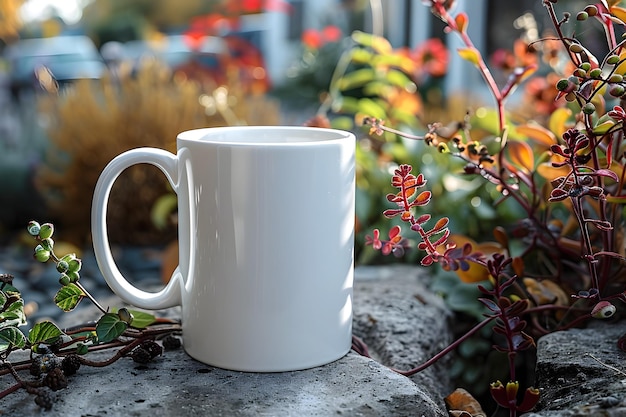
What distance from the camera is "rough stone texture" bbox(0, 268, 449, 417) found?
0.67m

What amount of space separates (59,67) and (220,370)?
4.75 m

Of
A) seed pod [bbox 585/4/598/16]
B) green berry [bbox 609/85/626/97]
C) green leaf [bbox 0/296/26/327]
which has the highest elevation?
seed pod [bbox 585/4/598/16]

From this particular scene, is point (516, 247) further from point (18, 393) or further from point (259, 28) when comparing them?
point (259, 28)

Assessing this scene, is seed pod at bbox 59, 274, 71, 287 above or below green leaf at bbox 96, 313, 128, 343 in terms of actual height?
above

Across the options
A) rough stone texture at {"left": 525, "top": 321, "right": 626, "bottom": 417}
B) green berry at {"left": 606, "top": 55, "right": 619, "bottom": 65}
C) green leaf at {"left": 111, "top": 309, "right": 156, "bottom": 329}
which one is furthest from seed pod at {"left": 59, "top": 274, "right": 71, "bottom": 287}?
green berry at {"left": 606, "top": 55, "right": 619, "bottom": 65}

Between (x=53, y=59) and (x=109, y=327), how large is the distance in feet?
16.1

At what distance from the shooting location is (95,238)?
0.78m

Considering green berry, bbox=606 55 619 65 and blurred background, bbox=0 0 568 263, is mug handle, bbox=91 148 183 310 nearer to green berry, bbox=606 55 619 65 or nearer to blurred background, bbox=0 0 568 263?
green berry, bbox=606 55 619 65

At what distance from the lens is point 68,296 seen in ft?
2.47

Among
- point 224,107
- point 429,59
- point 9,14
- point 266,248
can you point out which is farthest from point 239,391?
point 9,14

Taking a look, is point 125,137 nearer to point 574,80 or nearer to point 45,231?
point 45,231

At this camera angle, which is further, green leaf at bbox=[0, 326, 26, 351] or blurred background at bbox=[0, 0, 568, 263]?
blurred background at bbox=[0, 0, 568, 263]

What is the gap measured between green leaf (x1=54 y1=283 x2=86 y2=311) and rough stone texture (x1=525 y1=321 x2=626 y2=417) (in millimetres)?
471

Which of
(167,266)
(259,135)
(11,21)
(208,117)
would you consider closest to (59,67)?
(11,21)
